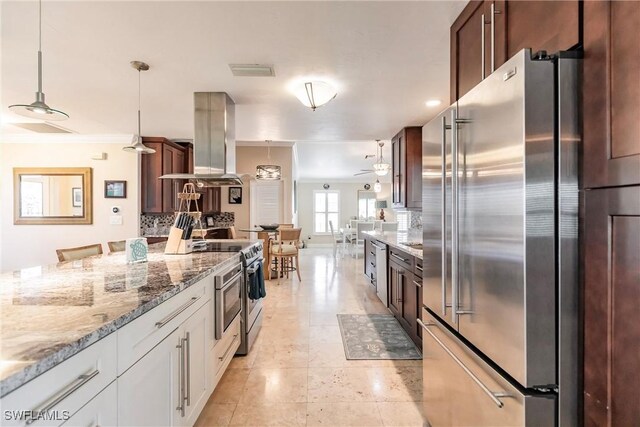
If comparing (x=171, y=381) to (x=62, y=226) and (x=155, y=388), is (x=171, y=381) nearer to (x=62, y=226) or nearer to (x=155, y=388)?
(x=155, y=388)

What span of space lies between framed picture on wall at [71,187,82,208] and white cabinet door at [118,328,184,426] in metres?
4.33

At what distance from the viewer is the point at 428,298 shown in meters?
1.70

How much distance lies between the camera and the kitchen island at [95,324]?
74 centimetres

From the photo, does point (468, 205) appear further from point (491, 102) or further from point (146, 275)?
point (146, 275)

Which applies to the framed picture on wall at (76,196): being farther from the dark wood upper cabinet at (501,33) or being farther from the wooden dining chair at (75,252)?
the dark wood upper cabinet at (501,33)

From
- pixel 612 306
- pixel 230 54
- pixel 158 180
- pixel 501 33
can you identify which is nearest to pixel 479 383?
pixel 612 306

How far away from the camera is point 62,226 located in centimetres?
447

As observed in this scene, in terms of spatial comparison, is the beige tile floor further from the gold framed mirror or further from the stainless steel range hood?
the gold framed mirror

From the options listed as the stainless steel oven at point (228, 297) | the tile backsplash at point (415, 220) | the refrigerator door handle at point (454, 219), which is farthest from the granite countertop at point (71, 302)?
the tile backsplash at point (415, 220)

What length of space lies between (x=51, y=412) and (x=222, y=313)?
1268 millimetres

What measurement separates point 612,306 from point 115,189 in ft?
18.0

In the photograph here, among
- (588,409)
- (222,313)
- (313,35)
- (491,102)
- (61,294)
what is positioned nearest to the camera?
(588,409)

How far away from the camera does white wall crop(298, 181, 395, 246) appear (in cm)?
1085

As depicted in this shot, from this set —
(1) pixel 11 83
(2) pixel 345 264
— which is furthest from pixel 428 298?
(2) pixel 345 264
